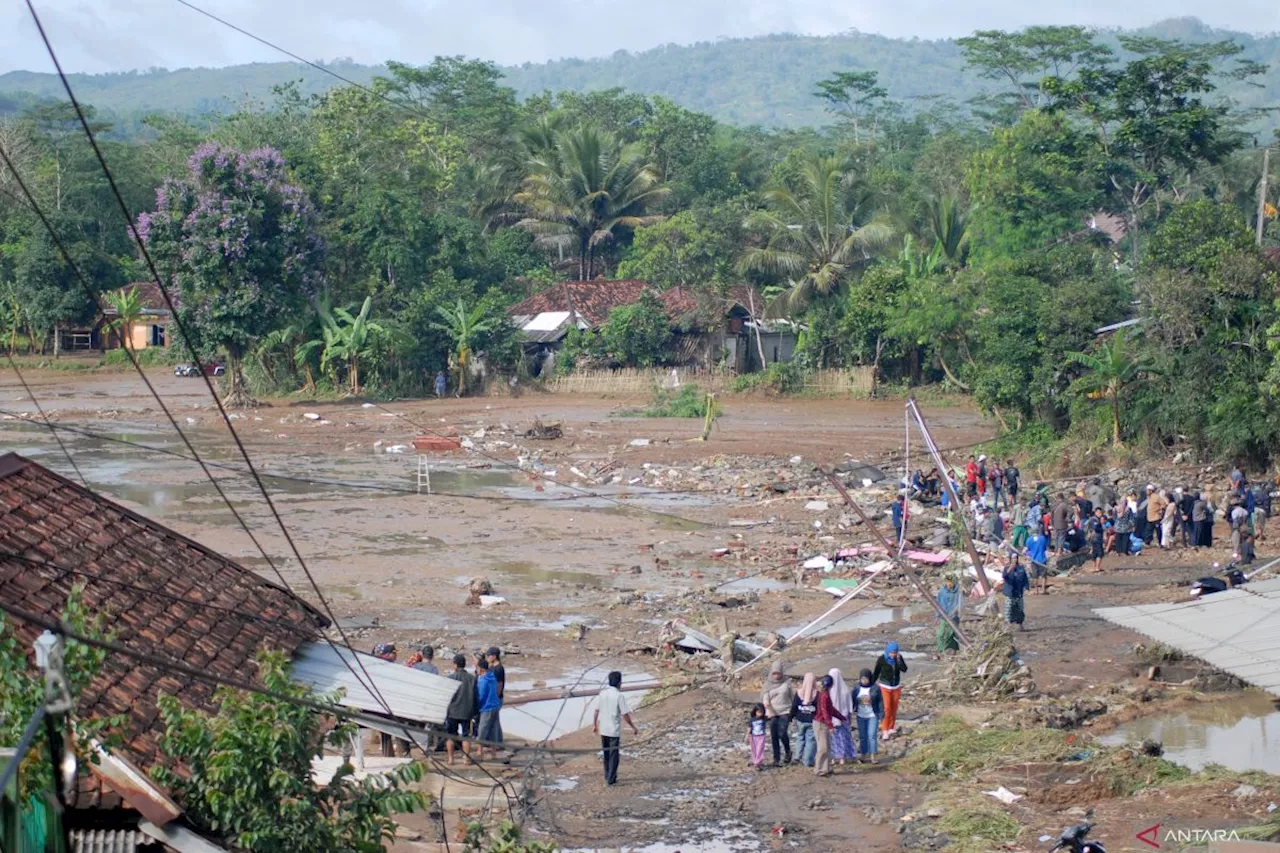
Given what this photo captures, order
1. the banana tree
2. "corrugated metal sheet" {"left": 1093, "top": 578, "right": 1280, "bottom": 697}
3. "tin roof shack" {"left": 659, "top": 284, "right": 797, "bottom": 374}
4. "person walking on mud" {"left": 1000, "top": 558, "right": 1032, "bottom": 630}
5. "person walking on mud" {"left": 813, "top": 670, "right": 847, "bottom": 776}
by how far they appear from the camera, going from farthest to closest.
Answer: "tin roof shack" {"left": 659, "top": 284, "right": 797, "bottom": 374} < the banana tree < "person walking on mud" {"left": 1000, "top": 558, "right": 1032, "bottom": 630} < "person walking on mud" {"left": 813, "top": 670, "right": 847, "bottom": 776} < "corrugated metal sheet" {"left": 1093, "top": 578, "right": 1280, "bottom": 697}

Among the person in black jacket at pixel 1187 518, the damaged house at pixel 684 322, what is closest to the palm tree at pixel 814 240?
the damaged house at pixel 684 322

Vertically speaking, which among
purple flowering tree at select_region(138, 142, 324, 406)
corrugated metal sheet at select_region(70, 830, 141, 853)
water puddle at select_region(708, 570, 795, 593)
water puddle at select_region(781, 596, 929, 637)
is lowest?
water puddle at select_region(708, 570, 795, 593)

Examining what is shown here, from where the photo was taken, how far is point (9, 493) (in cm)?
944

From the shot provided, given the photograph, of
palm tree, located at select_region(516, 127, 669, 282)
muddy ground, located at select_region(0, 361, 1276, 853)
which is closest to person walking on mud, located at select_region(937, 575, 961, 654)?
muddy ground, located at select_region(0, 361, 1276, 853)

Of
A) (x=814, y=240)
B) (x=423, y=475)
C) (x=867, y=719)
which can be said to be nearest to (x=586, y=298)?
(x=814, y=240)

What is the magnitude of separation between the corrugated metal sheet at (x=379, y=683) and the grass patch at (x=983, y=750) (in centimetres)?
413

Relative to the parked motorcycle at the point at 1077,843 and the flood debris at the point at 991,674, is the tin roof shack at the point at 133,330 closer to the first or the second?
the flood debris at the point at 991,674

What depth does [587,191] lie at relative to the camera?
52.4 metres

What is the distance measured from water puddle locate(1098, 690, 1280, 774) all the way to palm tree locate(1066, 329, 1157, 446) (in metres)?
14.1

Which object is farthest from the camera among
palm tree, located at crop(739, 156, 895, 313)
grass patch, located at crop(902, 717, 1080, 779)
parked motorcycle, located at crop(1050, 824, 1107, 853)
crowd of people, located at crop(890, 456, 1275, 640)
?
palm tree, located at crop(739, 156, 895, 313)

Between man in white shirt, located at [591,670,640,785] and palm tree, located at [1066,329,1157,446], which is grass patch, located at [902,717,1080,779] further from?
palm tree, located at [1066,329,1157,446]

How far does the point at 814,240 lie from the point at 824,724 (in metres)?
34.3

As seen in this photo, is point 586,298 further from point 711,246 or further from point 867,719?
point 867,719

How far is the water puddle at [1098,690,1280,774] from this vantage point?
1240cm
